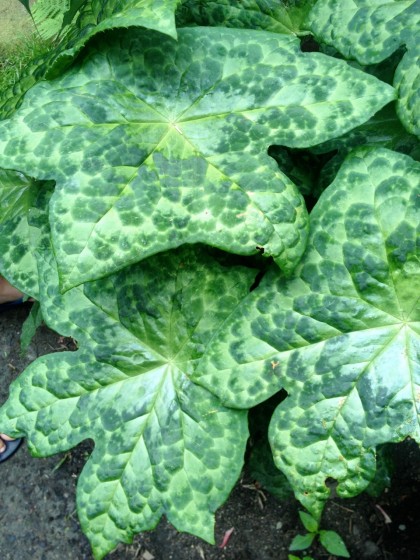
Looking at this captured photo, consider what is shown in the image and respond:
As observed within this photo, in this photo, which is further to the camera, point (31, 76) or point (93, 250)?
point (31, 76)

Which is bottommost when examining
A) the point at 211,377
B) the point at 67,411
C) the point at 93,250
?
the point at 67,411

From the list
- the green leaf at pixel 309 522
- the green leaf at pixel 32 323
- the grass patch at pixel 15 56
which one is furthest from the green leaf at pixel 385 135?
the grass patch at pixel 15 56

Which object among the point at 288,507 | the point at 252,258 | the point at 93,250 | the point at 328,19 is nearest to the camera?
the point at 93,250

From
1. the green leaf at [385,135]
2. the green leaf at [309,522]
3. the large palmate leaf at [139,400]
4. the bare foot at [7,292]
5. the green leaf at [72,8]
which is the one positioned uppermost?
the green leaf at [72,8]

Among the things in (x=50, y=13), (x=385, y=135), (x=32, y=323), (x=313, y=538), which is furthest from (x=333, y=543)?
(x=50, y=13)

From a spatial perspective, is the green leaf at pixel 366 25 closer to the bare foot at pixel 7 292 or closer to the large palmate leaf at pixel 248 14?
the large palmate leaf at pixel 248 14

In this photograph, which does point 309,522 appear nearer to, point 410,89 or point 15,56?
point 410,89

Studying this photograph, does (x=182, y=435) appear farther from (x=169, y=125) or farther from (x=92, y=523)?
(x=169, y=125)

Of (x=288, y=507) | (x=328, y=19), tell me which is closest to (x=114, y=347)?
(x=328, y=19)
